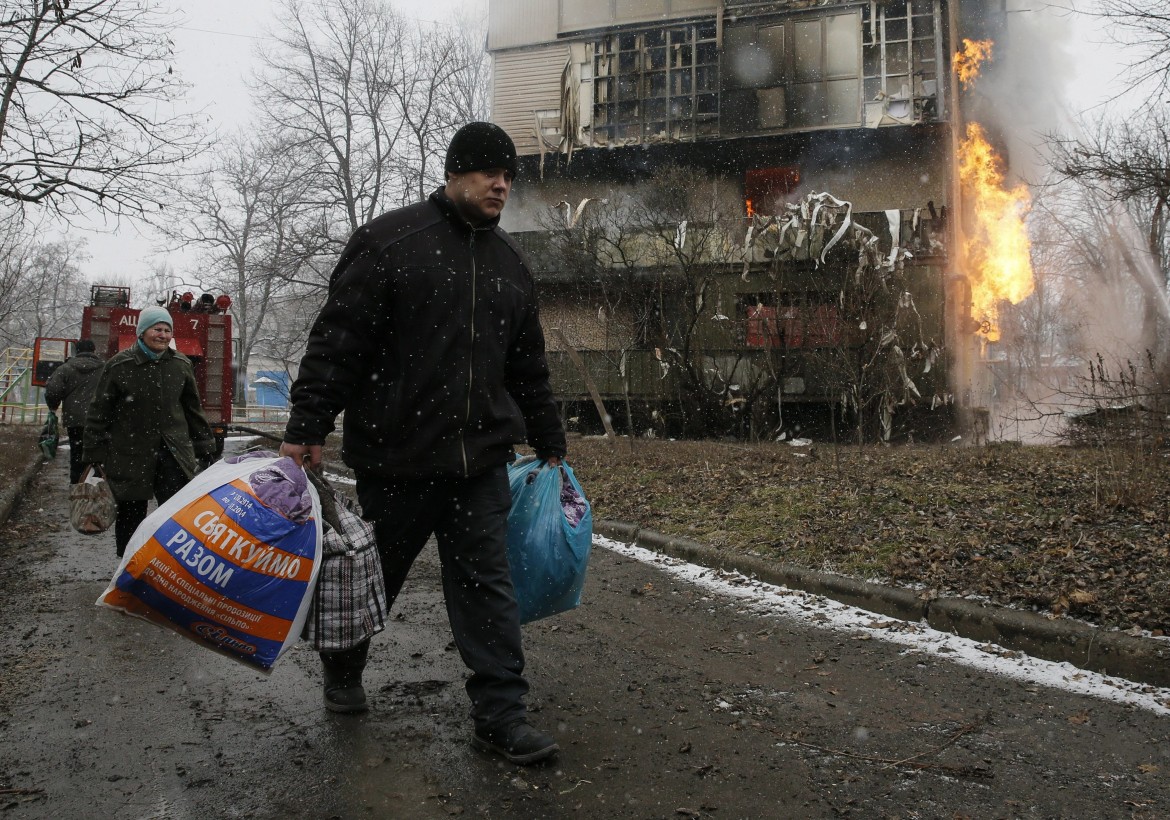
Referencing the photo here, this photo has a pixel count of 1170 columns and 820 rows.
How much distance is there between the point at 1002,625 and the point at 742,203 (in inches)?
762

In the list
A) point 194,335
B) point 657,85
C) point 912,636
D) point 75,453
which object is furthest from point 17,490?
point 657,85

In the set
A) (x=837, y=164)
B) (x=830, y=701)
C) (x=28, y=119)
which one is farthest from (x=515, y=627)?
(x=837, y=164)

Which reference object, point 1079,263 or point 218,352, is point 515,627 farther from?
point 1079,263

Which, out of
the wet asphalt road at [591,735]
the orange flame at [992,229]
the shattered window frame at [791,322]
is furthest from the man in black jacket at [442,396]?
the orange flame at [992,229]

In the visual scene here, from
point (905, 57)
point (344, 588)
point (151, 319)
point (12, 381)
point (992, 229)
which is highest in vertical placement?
point (905, 57)

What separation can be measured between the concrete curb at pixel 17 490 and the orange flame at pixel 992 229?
66.0 feet

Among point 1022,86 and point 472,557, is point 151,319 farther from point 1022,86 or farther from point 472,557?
point 1022,86

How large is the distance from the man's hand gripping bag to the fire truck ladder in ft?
97.1

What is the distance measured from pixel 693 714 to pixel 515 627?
95 centimetres

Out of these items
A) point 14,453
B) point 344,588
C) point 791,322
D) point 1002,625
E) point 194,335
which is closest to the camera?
point 344,588

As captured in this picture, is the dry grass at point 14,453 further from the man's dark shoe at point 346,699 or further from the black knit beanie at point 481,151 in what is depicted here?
the black knit beanie at point 481,151

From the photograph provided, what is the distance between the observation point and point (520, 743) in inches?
118

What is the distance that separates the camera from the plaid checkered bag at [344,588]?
3.14m

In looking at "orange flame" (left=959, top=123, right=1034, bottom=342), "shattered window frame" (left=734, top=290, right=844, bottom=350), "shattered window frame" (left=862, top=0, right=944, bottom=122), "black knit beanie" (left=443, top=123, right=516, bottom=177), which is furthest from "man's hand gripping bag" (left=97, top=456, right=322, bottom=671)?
"orange flame" (left=959, top=123, right=1034, bottom=342)
